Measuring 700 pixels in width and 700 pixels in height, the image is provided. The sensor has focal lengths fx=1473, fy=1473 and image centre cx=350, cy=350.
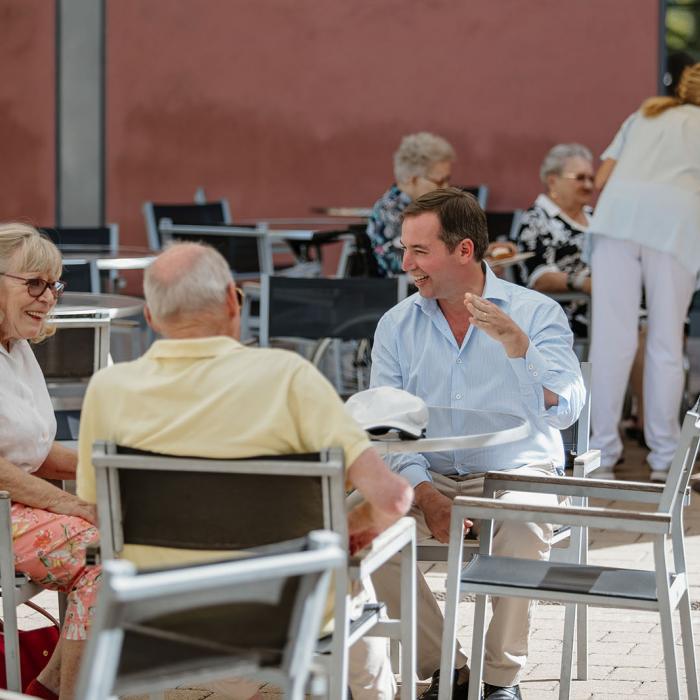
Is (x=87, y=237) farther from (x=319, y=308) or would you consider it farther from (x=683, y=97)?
(x=683, y=97)

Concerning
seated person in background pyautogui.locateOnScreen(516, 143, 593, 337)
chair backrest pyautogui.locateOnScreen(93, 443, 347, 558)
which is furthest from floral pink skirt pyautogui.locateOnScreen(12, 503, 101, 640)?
seated person in background pyautogui.locateOnScreen(516, 143, 593, 337)

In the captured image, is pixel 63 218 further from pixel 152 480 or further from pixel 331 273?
pixel 152 480

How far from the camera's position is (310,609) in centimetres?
201

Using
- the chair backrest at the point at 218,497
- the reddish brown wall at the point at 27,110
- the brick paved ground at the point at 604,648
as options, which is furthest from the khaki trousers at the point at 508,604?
the reddish brown wall at the point at 27,110

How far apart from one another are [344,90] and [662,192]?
15.4ft

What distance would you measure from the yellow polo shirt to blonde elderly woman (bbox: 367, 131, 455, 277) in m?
4.42

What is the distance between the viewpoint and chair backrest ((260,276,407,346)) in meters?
6.29

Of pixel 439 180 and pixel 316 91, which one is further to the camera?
pixel 316 91

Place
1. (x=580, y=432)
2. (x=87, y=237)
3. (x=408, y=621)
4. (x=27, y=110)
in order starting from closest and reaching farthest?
(x=408, y=621)
(x=580, y=432)
(x=87, y=237)
(x=27, y=110)

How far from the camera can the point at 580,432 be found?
396 cm

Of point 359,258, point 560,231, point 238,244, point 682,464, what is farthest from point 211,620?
point 238,244

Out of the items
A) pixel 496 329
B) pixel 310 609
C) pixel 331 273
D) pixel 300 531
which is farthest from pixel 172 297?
pixel 331 273

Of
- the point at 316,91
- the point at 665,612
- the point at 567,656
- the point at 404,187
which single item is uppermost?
the point at 316,91

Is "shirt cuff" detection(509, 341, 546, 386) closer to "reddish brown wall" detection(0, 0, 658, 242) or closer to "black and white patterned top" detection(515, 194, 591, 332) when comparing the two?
"black and white patterned top" detection(515, 194, 591, 332)
